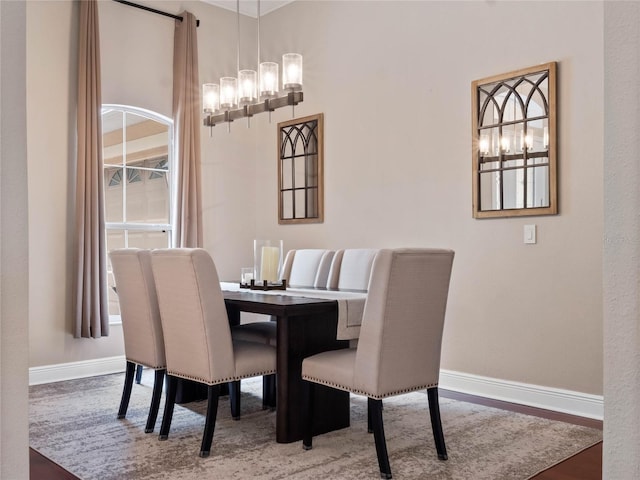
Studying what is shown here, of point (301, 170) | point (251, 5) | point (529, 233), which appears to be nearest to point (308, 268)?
point (301, 170)

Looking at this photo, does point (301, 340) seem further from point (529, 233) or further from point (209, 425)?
point (529, 233)

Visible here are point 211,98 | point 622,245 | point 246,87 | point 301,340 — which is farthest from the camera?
point 211,98

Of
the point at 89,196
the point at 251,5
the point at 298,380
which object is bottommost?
the point at 298,380

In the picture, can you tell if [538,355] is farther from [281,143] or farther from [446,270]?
[281,143]

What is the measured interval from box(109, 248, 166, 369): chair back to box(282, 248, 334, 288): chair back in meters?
1.40

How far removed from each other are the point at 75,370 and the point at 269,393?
181cm

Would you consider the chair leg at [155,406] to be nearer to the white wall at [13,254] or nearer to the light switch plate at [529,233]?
the white wall at [13,254]

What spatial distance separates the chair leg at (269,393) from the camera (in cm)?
364

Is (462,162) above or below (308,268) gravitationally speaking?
above

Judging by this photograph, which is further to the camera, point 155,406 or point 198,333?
point 155,406

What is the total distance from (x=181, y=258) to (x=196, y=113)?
2.79 metres

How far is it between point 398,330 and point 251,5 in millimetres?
4204

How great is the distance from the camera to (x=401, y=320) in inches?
103

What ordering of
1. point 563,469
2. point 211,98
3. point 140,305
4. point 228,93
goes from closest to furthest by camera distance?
point 563,469 < point 140,305 < point 228,93 < point 211,98
